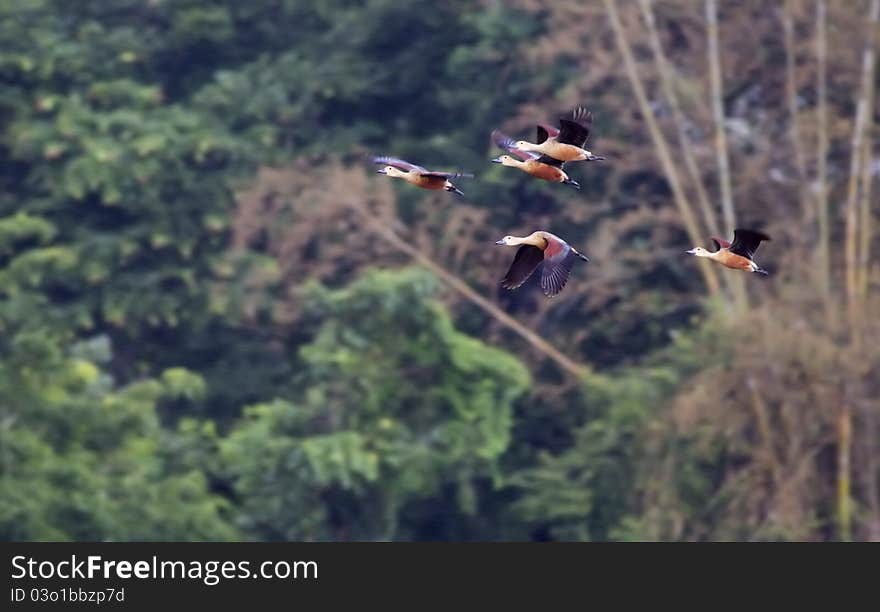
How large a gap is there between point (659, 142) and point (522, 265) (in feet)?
29.4

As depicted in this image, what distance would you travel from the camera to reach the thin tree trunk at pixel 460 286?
1614cm

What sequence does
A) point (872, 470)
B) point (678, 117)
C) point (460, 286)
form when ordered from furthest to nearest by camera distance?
point (460, 286) → point (678, 117) → point (872, 470)

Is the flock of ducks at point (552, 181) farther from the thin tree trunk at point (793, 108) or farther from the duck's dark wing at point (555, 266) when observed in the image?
the thin tree trunk at point (793, 108)

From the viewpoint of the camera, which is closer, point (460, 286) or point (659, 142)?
point (659, 142)

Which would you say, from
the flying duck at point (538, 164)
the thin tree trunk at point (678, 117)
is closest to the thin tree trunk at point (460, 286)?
the thin tree trunk at point (678, 117)

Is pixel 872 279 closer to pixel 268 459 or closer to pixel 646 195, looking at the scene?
pixel 646 195

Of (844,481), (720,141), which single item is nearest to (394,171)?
(844,481)

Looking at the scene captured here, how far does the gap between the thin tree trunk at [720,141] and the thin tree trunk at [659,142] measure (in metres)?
0.19

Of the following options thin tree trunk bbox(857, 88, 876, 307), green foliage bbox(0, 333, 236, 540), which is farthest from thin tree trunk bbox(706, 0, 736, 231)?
green foliage bbox(0, 333, 236, 540)

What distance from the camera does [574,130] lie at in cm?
683

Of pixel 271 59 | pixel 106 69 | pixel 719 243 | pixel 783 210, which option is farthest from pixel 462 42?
pixel 719 243

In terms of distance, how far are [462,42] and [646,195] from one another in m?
2.84

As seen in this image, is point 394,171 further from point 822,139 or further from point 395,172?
point 822,139

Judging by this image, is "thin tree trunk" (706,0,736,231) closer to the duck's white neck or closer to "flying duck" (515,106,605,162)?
the duck's white neck
